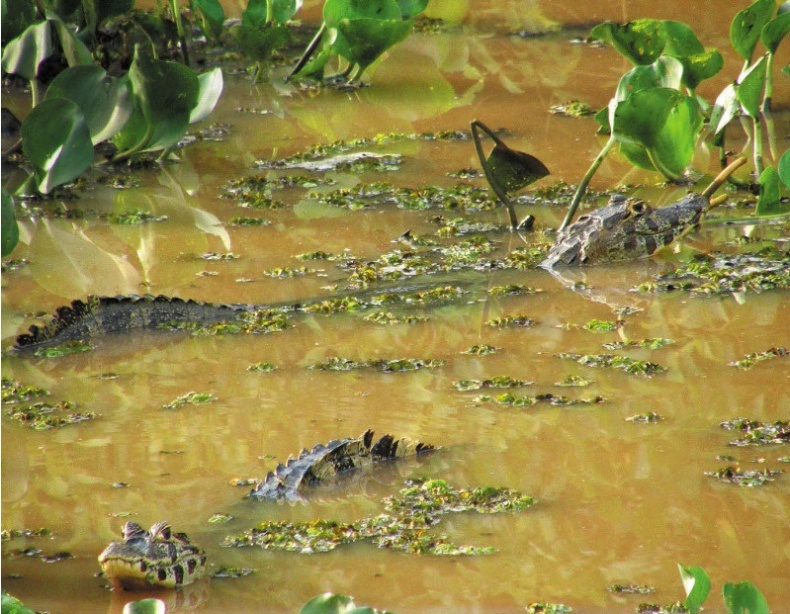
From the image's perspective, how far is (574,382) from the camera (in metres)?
4.26

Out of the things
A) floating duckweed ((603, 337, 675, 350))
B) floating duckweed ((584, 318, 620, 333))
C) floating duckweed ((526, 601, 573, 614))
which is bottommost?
floating duckweed ((584, 318, 620, 333))

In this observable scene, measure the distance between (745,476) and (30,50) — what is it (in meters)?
4.59

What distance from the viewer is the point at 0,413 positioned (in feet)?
13.6

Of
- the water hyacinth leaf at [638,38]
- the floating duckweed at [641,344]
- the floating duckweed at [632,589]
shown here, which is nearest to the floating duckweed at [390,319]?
the floating duckweed at [641,344]

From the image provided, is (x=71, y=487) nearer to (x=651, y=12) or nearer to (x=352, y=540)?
(x=352, y=540)

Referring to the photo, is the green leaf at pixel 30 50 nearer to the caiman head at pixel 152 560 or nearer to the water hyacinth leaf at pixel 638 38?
the water hyacinth leaf at pixel 638 38

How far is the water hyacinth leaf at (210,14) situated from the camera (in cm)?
844

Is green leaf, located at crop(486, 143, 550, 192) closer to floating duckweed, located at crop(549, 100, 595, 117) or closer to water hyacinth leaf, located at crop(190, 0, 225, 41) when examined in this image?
floating duckweed, located at crop(549, 100, 595, 117)

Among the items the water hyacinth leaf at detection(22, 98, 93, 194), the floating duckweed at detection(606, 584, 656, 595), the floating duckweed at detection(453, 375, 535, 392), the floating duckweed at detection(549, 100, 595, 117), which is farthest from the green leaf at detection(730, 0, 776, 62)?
the floating duckweed at detection(606, 584, 656, 595)

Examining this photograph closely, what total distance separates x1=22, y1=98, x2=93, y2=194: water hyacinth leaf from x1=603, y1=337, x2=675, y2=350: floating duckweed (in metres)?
2.62

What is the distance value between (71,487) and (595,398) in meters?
1.80

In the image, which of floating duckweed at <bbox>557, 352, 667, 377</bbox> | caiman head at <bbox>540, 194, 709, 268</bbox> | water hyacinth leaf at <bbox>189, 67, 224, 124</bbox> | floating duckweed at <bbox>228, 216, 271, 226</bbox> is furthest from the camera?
water hyacinth leaf at <bbox>189, 67, 224, 124</bbox>

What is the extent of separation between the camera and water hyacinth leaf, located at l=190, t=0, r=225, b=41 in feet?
27.7

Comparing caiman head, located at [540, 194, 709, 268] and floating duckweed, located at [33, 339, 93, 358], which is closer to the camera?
floating duckweed, located at [33, 339, 93, 358]
